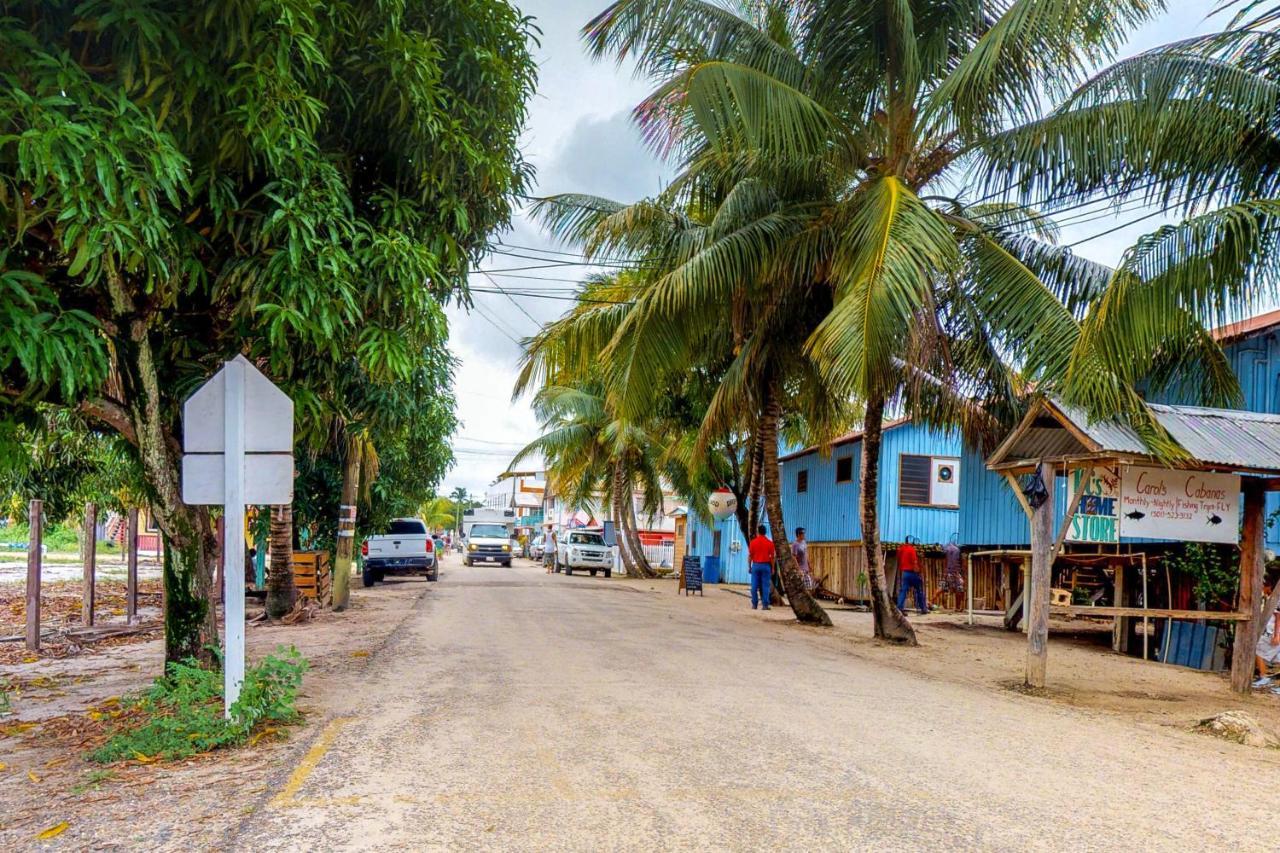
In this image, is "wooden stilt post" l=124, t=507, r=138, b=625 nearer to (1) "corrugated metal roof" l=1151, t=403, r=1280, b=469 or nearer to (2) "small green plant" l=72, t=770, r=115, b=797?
(2) "small green plant" l=72, t=770, r=115, b=797

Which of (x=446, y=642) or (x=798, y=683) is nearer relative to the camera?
(x=798, y=683)

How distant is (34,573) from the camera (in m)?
12.0

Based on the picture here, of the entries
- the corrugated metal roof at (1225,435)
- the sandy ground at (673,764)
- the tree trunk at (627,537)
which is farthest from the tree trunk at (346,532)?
the tree trunk at (627,537)

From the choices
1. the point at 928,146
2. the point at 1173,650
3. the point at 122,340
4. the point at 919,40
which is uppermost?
the point at 919,40

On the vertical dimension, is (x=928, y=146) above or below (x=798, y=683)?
above

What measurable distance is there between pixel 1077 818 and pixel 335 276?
583cm

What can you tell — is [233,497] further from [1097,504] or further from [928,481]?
[928,481]

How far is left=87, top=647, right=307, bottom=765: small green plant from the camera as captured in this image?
22.7 ft

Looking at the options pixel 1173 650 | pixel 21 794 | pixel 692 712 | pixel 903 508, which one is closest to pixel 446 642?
pixel 692 712

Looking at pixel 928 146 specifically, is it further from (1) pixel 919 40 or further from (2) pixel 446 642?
(2) pixel 446 642

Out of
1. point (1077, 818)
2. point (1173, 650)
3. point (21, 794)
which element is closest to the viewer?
point (1077, 818)

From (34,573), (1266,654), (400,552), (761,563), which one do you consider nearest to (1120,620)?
(1266,654)

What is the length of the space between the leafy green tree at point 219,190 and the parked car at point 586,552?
30.1 m

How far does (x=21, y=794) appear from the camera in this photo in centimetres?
616
